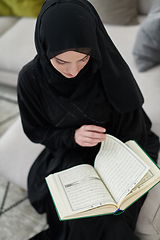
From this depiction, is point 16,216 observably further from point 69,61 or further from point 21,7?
point 21,7

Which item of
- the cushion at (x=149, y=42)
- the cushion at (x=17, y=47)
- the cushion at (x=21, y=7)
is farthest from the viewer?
the cushion at (x=21, y=7)

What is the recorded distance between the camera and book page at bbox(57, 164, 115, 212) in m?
0.75

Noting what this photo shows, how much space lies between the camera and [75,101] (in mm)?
911

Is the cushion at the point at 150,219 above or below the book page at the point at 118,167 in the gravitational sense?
below

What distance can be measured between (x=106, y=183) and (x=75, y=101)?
34cm

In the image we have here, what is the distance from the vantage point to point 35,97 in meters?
0.92

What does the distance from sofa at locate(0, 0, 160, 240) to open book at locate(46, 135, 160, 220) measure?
249mm

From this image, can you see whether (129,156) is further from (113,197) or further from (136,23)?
(136,23)

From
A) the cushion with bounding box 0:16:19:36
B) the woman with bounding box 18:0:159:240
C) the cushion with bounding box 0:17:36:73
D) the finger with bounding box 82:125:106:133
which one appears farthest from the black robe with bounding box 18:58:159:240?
the cushion with bounding box 0:16:19:36

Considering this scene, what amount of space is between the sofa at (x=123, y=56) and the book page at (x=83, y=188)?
0.99ft

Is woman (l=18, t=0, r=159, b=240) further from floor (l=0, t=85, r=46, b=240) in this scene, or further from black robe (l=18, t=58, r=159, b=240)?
floor (l=0, t=85, r=46, b=240)

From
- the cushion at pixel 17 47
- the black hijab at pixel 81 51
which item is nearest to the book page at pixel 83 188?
the black hijab at pixel 81 51

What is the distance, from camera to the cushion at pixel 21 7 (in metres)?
2.04

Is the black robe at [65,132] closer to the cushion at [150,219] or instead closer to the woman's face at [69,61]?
the cushion at [150,219]
